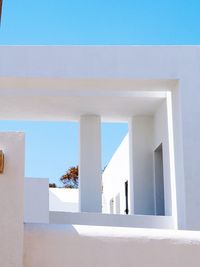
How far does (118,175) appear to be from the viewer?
797 inches

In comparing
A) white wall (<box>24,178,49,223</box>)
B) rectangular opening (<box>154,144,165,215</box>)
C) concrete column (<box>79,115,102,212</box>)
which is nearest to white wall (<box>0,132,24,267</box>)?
white wall (<box>24,178,49,223</box>)

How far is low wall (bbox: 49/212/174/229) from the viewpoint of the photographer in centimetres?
1203

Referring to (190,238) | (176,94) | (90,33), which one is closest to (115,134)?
(90,33)

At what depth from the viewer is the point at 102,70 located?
11109mm

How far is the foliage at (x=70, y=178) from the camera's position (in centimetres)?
3281

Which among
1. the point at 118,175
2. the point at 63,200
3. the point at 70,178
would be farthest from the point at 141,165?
the point at 70,178

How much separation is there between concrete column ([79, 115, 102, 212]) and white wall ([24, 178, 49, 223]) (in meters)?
3.06

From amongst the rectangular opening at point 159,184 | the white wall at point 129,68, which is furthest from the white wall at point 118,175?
the white wall at point 129,68

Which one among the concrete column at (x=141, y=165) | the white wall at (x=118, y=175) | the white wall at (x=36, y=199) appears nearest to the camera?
the white wall at (x=36, y=199)

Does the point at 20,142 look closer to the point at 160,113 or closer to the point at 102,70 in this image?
the point at 102,70

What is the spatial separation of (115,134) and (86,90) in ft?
29.5

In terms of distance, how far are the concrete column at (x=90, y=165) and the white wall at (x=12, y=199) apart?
10271mm

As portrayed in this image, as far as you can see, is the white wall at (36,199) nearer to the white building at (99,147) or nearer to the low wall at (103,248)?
the white building at (99,147)

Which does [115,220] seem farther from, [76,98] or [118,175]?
[118,175]
